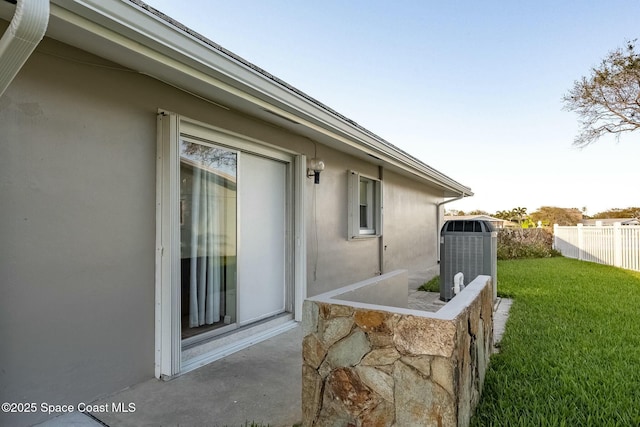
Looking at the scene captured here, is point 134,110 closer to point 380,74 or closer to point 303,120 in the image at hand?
point 303,120

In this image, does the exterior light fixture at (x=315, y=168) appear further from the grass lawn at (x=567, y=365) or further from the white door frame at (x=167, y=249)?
the grass lawn at (x=567, y=365)

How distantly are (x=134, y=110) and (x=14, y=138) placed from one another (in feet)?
2.96

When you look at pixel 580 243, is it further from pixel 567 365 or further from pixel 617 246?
pixel 567 365

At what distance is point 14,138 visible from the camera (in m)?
2.27

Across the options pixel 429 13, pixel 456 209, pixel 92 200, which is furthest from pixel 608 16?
pixel 456 209

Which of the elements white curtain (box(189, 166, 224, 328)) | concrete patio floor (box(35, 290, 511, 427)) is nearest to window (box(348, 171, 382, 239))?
white curtain (box(189, 166, 224, 328))

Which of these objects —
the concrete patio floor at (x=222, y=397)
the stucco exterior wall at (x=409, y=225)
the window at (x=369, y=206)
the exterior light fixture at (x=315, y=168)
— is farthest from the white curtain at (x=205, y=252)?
the stucco exterior wall at (x=409, y=225)

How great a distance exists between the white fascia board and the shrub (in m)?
11.9

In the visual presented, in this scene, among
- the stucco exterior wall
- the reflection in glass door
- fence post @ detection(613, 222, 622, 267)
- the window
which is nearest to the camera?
the reflection in glass door

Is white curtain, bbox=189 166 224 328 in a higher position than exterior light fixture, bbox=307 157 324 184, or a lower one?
lower

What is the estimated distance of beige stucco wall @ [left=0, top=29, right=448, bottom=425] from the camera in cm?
227

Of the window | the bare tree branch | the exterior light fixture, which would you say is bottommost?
the window

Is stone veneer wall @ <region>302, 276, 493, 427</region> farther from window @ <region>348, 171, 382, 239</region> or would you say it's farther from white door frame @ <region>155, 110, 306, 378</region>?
window @ <region>348, 171, 382, 239</region>

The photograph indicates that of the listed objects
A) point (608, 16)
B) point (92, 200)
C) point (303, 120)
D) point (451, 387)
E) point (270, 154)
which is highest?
point (608, 16)
